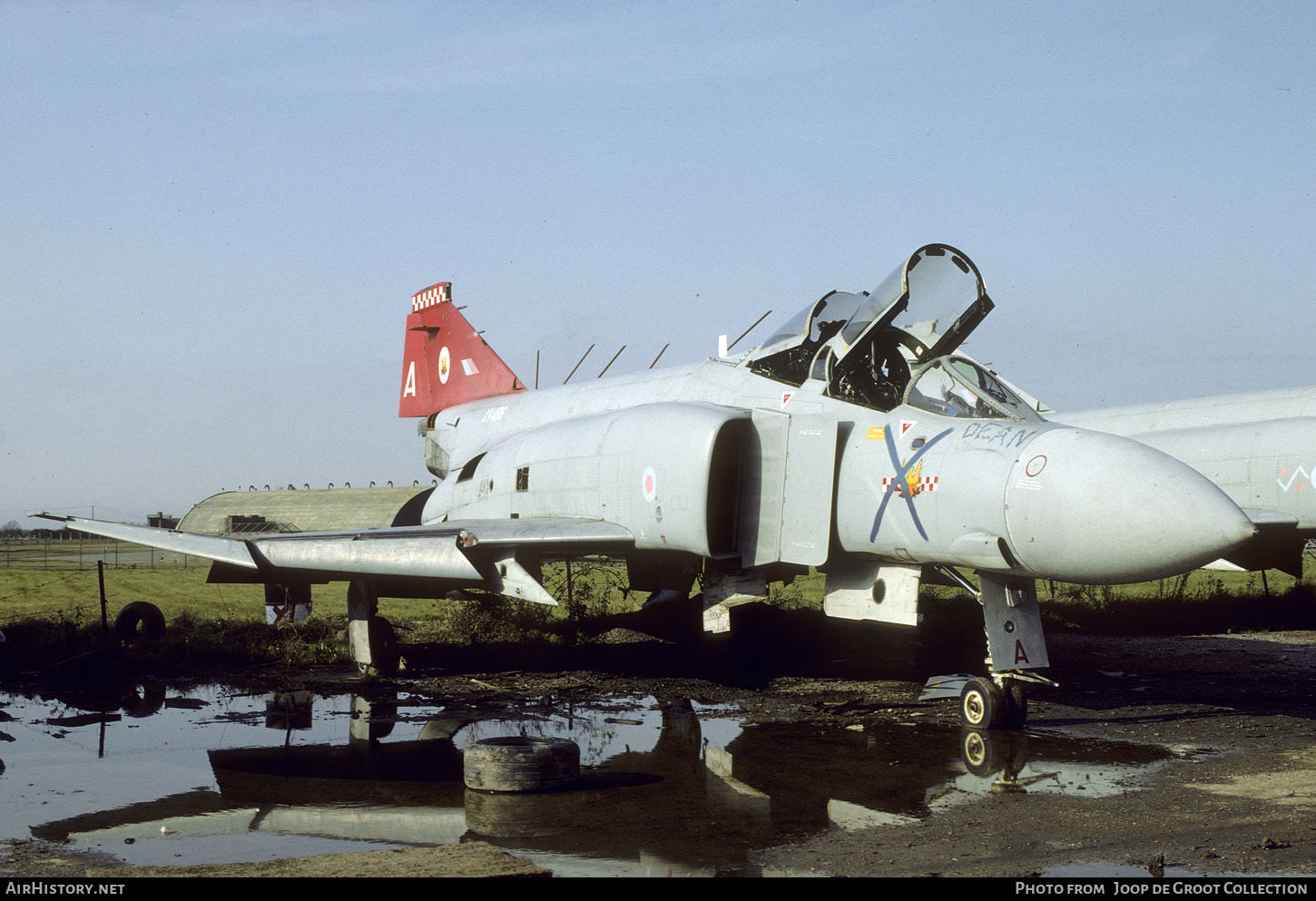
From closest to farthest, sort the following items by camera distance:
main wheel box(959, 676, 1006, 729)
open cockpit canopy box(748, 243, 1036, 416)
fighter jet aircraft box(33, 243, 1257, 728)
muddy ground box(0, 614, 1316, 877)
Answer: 1. muddy ground box(0, 614, 1316, 877)
2. fighter jet aircraft box(33, 243, 1257, 728)
3. main wheel box(959, 676, 1006, 729)
4. open cockpit canopy box(748, 243, 1036, 416)

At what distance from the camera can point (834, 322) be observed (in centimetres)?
1103

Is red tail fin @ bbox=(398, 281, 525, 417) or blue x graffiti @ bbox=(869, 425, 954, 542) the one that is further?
red tail fin @ bbox=(398, 281, 525, 417)

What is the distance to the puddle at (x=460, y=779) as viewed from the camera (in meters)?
5.95

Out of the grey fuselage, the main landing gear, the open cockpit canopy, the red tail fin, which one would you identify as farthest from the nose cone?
the red tail fin

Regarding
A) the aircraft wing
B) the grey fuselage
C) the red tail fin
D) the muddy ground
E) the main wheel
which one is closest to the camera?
the muddy ground

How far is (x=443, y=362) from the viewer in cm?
1869

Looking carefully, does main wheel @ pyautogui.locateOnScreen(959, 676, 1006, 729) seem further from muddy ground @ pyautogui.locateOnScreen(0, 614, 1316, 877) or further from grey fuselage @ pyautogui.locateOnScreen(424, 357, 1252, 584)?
grey fuselage @ pyautogui.locateOnScreen(424, 357, 1252, 584)

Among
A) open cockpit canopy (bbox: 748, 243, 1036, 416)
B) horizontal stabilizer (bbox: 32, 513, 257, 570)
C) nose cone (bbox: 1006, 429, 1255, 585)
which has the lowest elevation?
horizontal stabilizer (bbox: 32, 513, 257, 570)

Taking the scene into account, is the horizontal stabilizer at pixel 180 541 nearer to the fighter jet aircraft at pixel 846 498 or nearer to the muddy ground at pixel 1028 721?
the fighter jet aircraft at pixel 846 498

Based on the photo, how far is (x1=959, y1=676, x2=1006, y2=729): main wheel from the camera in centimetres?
909

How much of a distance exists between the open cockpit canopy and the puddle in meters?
3.21

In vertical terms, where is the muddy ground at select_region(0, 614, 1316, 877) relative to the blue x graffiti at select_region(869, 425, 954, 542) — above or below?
below
